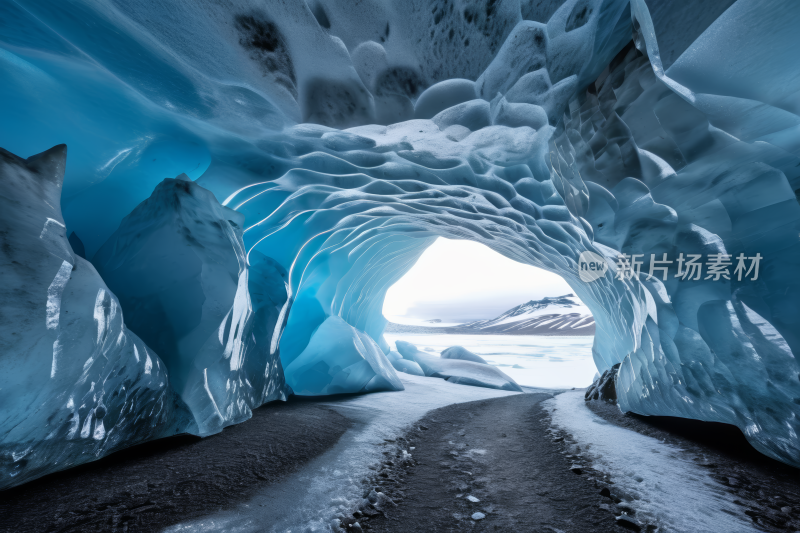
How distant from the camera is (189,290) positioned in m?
3.31

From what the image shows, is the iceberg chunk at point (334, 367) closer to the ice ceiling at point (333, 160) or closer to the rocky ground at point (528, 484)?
the ice ceiling at point (333, 160)

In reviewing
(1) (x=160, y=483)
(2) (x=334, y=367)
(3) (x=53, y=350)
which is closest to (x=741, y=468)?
(1) (x=160, y=483)

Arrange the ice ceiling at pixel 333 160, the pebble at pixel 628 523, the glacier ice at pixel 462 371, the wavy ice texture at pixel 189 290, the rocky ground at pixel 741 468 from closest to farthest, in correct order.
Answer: the pebble at pixel 628 523 → the rocky ground at pixel 741 468 → the ice ceiling at pixel 333 160 → the wavy ice texture at pixel 189 290 → the glacier ice at pixel 462 371

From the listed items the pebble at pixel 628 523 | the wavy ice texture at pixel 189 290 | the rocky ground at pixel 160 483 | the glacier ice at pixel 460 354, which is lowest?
the glacier ice at pixel 460 354

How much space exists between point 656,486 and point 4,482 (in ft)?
12.8

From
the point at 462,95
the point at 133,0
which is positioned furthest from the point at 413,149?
the point at 133,0

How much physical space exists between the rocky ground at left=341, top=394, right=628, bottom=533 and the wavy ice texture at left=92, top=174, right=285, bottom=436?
6.19ft

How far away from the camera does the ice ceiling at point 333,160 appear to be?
2176 millimetres

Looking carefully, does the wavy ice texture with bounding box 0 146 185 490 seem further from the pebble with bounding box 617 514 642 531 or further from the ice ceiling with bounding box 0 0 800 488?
the pebble with bounding box 617 514 642 531

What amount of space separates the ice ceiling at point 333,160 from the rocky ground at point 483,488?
1722mm

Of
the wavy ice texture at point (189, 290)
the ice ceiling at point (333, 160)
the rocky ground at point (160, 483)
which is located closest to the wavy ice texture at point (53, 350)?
the ice ceiling at point (333, 160)

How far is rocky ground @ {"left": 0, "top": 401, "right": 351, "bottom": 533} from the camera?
160 centimetres

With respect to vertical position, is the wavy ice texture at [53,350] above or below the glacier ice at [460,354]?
above

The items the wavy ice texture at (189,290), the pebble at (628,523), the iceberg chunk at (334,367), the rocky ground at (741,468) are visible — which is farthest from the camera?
the iceberg chunk at (334,367)
